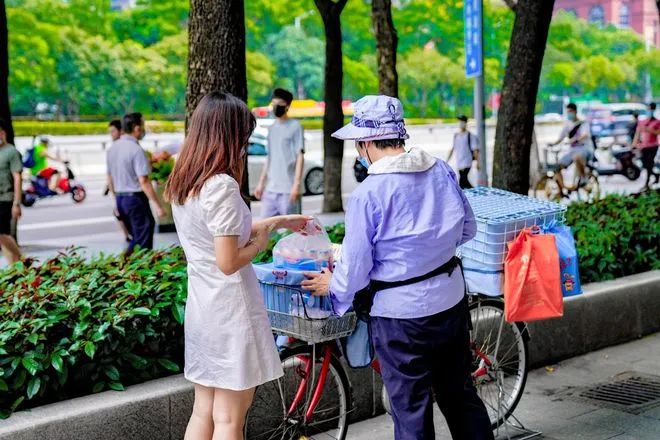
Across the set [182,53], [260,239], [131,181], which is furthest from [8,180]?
[182,53]

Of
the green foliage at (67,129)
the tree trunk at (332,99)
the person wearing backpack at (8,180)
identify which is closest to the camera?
the person wearing backpack at (8,180)

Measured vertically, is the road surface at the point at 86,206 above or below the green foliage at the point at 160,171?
below

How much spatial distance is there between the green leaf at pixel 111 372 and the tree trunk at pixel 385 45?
10.5 metres

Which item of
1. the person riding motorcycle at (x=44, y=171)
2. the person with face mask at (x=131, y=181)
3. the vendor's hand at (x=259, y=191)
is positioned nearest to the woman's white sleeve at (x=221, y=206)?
the vendor's hand at (x=259, y=191)

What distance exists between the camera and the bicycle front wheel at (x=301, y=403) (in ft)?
14.3

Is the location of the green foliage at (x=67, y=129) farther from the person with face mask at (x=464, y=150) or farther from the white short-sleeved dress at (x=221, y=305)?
the white short-sleeved dress at (x=221, y=305)

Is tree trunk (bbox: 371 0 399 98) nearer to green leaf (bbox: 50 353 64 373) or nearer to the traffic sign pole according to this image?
the traffic sign pole

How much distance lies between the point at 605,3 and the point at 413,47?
68053 mm

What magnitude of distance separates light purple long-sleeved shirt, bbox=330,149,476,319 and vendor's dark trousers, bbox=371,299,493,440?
52mm

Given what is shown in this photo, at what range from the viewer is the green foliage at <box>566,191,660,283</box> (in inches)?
285

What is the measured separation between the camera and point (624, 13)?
4806 inches

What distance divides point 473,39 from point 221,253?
29.8 feet

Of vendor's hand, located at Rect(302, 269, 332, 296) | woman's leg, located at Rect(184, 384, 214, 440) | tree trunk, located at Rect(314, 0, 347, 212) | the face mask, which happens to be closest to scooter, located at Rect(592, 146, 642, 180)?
tree trunk, located at Rect(314, 0, 347, 212)

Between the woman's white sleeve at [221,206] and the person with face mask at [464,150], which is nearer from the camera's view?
the woman's white sleeve at [221,206]
